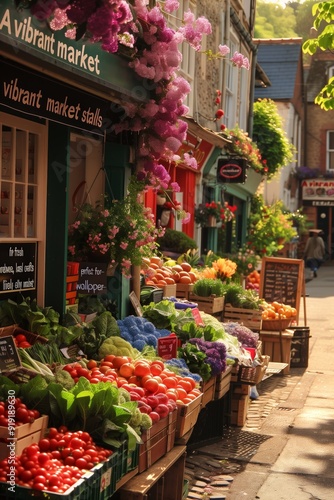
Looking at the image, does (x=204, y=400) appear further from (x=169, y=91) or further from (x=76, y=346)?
(x=169, y=91)

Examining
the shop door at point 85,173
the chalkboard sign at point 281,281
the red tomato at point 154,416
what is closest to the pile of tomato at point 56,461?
the red tomato at point 154,416

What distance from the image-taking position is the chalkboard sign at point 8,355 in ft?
18.5

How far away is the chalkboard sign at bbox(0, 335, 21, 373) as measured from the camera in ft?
18.5

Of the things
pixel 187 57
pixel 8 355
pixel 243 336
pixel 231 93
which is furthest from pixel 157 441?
pixel 231 93

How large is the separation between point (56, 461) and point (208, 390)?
3292mm

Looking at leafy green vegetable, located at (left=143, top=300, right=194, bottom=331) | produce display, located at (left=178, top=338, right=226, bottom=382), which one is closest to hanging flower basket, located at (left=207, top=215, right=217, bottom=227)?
leafy green vegetable, located at (left=143, top=300, right=194, bottom=331)

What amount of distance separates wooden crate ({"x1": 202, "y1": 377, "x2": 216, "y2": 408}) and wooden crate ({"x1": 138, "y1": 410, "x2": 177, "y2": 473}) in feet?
4.49

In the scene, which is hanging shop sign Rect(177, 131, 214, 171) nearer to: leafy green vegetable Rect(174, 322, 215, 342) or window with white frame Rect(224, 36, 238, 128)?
window with white frame Rect(224, 36, 238, 128)

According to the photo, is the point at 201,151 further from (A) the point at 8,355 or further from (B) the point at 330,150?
(B) the point at 330,150

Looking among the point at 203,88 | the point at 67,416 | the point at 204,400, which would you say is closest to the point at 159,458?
the point at 67,416

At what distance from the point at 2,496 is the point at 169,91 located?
182 inches

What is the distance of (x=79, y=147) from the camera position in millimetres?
8859

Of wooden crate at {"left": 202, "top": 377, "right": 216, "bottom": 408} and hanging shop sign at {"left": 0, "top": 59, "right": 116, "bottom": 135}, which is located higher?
hanging shop sign at {"left": 0, "top": 59, "right": 116, "bottom": 135}

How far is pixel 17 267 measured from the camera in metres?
7.34
